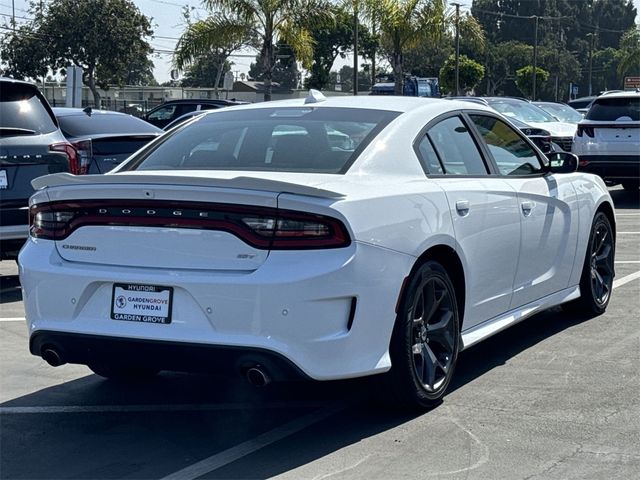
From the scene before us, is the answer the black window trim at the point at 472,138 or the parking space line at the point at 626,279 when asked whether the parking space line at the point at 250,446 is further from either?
the parking space line at the point at 626,279

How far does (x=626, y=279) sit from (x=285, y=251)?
5503 millimetres

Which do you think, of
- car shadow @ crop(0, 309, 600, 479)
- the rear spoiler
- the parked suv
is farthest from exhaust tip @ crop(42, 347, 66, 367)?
the parked suv

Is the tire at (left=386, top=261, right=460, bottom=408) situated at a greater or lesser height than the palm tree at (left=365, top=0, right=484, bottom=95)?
lesser

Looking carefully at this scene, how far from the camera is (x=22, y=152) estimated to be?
889 cm

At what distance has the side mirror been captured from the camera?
6.94 meters

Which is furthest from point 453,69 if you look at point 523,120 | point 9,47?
point 523,120

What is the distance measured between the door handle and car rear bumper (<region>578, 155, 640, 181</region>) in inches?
445

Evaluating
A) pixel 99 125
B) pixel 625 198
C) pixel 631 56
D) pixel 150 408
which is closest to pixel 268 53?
pixel 625 198

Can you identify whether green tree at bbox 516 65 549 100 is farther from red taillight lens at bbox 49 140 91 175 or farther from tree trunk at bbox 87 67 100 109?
red taillight lens at bbox 49 140 91 175

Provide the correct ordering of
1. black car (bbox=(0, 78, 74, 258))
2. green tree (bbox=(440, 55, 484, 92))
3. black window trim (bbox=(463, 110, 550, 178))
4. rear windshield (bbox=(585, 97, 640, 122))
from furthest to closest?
A: green tree (bbox=(440, 55, 484, 92)) < rear windshield (bbox=(585, 97, 640, 122)) < black car (bbox=(0, 78, 74, 258)) < black window trim (bbox=(463, 110, 550, 178))

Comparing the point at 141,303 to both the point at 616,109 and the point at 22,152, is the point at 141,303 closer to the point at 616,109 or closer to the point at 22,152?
the point at 22,152

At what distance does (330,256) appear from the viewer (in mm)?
4504

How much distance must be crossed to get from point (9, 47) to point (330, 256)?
53.1 metres

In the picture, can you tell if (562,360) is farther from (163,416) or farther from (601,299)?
(163,416)
